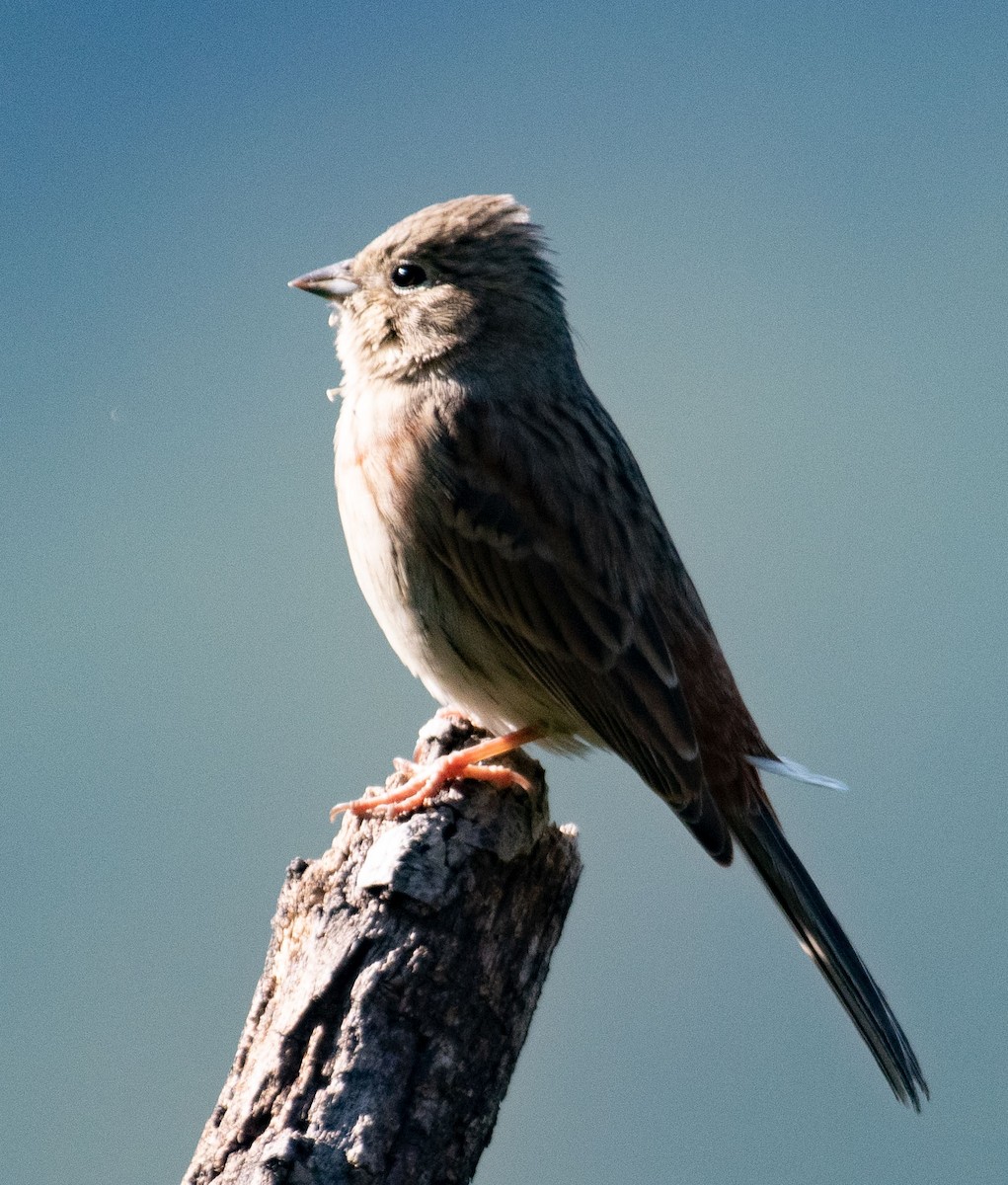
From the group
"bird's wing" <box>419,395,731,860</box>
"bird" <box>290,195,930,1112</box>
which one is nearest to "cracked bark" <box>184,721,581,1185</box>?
"bird" <box>290,195,930,1112</box>

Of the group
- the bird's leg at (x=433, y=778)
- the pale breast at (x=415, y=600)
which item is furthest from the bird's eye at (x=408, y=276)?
the bird's leg at (x=433, y=778)

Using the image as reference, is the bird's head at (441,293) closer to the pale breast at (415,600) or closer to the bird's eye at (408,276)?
the bird's eye at (408,276)

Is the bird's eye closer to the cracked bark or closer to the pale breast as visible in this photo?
the pale breast

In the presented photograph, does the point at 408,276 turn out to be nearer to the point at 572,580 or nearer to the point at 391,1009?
the point at 572,580

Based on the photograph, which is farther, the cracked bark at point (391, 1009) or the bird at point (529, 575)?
the bird at point (529, 575)

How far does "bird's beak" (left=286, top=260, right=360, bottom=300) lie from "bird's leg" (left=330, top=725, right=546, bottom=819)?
1.65 meters

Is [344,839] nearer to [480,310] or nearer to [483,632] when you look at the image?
[483,632]

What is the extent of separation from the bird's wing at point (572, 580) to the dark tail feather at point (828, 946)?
302 mm

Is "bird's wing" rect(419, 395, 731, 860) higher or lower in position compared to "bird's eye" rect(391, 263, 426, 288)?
lower

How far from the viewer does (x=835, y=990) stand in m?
3.95

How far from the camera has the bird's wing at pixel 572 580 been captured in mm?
3945

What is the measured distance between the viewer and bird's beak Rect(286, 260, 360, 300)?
4.58 metres

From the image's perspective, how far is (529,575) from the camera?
4.05 meters

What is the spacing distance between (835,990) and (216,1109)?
6.22ft
